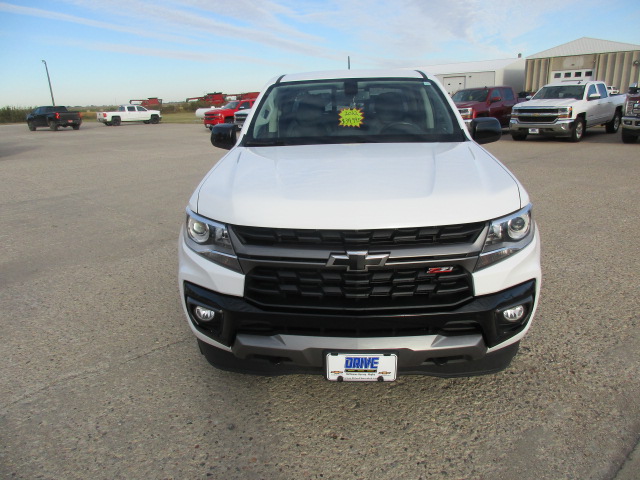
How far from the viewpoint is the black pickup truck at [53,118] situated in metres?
33.4

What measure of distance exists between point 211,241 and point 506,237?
4.58ft

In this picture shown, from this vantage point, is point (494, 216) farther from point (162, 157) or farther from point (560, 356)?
point (162, 157)

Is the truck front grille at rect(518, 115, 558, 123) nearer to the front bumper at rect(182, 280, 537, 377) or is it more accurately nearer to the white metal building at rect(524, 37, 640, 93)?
the front bumper at rect(182, 280, 537, 377)

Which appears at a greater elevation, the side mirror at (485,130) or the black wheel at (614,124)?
the side mirror at (485,130)

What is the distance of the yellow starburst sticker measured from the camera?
3530mm

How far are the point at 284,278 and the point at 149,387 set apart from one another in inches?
48.7

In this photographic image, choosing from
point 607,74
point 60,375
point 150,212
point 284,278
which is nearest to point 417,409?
point 284,278

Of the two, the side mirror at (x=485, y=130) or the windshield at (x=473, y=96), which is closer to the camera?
the side mirror at (x=485, y=130)

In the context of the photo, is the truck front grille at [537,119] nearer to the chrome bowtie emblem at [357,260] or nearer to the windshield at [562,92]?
the windshield at [562,92]

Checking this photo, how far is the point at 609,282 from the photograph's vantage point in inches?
163

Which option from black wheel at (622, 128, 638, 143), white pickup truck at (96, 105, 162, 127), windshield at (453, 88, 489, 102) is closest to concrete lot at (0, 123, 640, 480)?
black wheel at (622, 128, 638, 143)

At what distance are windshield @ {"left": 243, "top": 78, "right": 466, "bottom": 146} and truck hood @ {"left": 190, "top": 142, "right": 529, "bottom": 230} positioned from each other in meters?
0.44

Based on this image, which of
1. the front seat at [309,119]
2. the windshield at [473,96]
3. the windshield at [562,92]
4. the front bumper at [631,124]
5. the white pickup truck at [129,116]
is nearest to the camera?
the front seat at [309,119]

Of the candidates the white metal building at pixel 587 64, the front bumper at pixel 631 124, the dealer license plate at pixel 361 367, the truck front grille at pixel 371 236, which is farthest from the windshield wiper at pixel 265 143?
the white metal building at pixel 587 64
